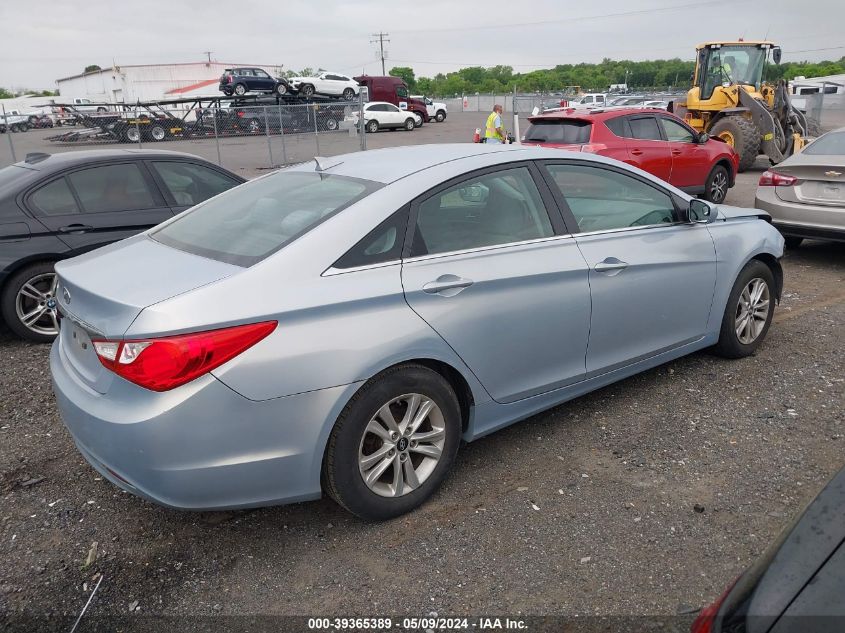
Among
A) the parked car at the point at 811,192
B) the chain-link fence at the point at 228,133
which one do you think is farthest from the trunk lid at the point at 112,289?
the chain-link fence at the point at 228,133

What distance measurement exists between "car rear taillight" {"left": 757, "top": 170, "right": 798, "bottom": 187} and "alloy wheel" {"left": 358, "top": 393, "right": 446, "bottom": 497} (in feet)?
20.7

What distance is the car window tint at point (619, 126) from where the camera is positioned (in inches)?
421

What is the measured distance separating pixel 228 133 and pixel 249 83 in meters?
8.44

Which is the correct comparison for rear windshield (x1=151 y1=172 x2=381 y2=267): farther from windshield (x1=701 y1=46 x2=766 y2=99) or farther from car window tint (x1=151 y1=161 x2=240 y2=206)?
windshield (x1=701 y1=46 x2=766 y2=99)

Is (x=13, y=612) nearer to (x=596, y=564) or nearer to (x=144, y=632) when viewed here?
(x=144, y=632)

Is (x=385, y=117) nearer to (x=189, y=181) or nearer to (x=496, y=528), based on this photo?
(x=189, y=181)

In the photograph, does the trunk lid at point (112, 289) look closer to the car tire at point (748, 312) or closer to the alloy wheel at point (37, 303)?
the alloy wheel at point (37, 303)

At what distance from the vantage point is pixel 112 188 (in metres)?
5.93

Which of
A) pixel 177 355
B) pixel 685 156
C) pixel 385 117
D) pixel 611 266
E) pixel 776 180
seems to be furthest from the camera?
pixel 385 117

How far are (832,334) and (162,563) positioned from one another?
507 cm

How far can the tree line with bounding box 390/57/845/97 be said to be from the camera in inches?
3917

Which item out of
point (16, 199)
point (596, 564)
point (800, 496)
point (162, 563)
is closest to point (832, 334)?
point (800, 496)

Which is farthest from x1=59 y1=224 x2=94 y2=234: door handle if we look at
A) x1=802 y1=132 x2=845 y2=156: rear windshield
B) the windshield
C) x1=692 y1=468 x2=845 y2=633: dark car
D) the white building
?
the white building

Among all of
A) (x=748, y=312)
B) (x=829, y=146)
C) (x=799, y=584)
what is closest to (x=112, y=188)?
(x=748, y=312)
